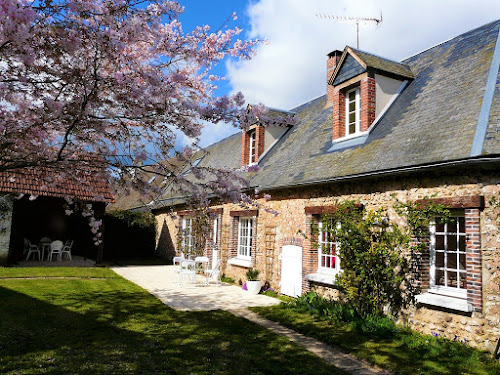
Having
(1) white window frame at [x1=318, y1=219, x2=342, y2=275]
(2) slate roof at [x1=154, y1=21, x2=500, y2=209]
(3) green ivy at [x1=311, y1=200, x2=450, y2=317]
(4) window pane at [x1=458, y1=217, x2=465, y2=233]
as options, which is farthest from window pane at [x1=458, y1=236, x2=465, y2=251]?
Result: (1) white window frame at [x1=318, y1=219, x2=342, y2=275]

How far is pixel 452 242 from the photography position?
675 cm

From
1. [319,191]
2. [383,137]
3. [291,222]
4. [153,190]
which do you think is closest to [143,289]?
[291,222]

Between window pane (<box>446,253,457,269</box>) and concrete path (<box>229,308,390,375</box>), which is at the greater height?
window pane (<box>446,253,457,269</box>)

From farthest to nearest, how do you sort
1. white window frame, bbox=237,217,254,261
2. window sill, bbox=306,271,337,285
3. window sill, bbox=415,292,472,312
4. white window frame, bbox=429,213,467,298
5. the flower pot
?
white window frame, bbox=237,217,254,261
the flower pot
window sill, bbox=306,271,337,285
white window frame, bbox=429,213,467,298
window sill, bbox=415,292,472,312

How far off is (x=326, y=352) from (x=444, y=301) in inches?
87.8

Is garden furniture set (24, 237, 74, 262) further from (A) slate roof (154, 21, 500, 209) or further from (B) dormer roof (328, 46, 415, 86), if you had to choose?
(B) dormer roof (328, 46, 415, 86)

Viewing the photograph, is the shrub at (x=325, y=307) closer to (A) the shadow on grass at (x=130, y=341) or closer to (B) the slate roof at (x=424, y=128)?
(A) the shadow on grass at (x=130, y=341)

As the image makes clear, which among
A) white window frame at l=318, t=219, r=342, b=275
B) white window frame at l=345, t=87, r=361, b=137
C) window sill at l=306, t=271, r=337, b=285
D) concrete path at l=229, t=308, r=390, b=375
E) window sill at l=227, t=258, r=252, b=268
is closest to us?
concrete path at l=229, t=308, r=390, b=375

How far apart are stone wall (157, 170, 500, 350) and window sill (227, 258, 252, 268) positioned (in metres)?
0.67

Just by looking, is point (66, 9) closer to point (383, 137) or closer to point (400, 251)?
point (400, 251)

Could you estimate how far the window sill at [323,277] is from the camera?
8.57 meters

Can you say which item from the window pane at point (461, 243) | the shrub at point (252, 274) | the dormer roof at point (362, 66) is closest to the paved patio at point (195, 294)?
the shrub at point (252, 274)

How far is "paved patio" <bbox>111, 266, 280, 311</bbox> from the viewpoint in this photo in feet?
29.6

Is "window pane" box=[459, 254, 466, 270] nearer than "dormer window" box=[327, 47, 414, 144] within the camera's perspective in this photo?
Yes
